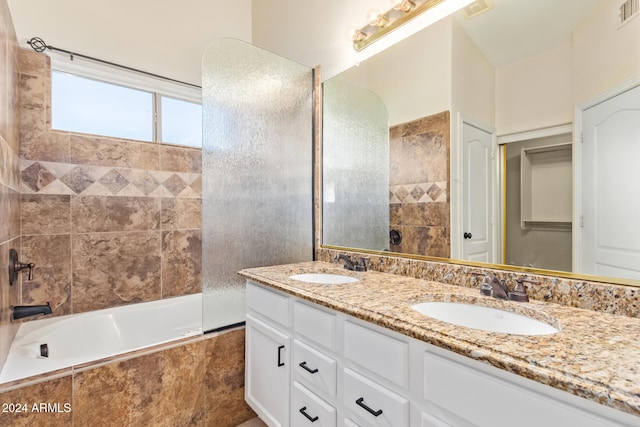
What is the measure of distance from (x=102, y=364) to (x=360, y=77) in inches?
80.2

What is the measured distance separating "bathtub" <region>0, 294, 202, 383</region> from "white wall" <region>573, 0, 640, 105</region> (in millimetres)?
2072

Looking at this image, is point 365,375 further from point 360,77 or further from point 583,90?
point 360,77

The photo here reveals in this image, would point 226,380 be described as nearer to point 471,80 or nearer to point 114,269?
point 114,269

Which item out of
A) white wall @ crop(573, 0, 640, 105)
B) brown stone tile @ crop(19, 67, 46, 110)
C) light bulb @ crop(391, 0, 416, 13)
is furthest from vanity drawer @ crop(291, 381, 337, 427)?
brown stone tile @ crop(19, 67, 46, 110)

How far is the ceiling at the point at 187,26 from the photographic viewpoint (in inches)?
47.8

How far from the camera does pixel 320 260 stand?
2.15 metres

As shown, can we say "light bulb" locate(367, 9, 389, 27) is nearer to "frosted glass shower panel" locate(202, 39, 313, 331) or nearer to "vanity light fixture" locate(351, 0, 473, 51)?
"vanity light fixture" locate(351, 0, 473, 51)

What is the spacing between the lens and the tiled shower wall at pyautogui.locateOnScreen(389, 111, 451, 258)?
4.89ft

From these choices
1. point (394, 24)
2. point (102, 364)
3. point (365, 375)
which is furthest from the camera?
point (394, 24)

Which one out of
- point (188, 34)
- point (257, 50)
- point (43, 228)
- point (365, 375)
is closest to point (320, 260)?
point (365, 375)

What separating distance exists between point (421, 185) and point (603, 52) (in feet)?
2.62

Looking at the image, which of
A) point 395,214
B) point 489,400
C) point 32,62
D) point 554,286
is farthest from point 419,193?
point 32,62

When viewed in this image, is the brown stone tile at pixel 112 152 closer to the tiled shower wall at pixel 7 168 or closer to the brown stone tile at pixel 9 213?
the tiled shower wall at pixel 7 168

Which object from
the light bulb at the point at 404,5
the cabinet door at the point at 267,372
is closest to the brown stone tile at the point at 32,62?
the cabinet door at the point at 267,372
